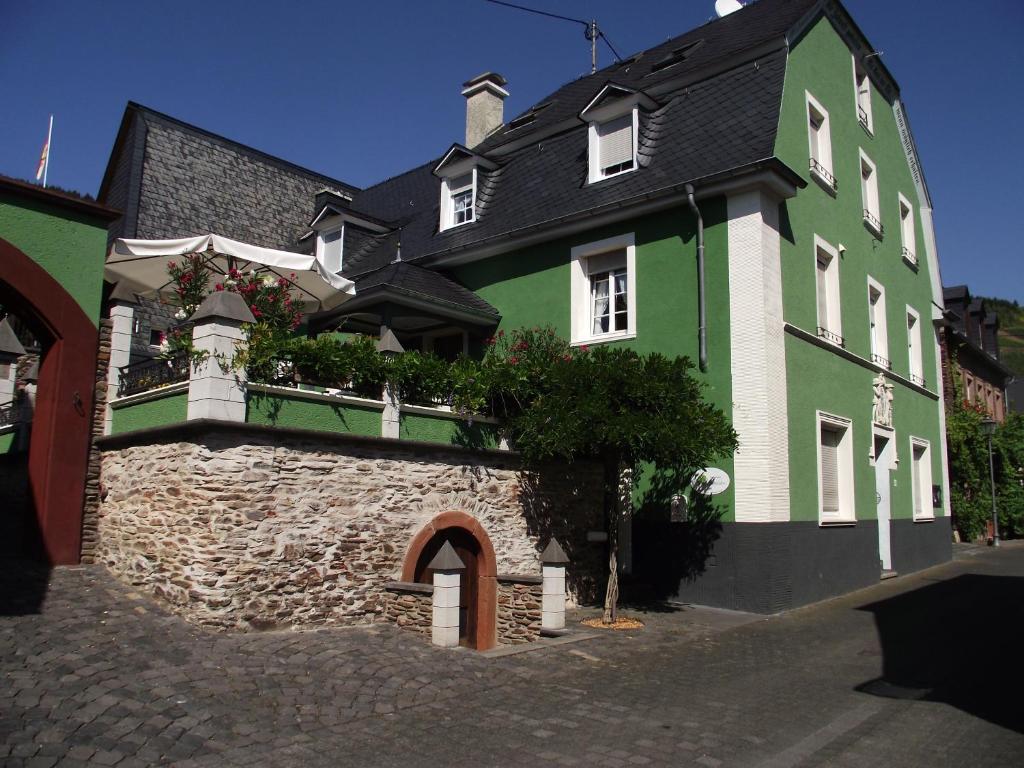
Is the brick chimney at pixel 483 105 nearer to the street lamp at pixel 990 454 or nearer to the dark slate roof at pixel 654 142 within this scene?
the dark slate roof at pixel 654 142

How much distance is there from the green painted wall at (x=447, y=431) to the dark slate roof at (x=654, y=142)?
4.91m

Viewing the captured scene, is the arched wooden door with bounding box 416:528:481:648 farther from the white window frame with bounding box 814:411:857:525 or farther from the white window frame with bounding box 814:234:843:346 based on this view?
the white window frame with bounding box 814:234:843:346

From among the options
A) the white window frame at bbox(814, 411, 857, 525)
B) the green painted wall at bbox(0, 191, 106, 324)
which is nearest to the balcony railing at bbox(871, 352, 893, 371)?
the white window frame at bbox(814, 411, 857, 525)

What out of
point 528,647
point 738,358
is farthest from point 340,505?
point 738,358

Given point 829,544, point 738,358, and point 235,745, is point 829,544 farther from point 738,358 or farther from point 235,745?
point 235,745

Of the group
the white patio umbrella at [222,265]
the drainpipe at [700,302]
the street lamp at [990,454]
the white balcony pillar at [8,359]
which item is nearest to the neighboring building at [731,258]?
the drainpipe at [700,302]

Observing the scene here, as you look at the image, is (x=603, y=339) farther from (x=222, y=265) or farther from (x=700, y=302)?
(x=222, y=265)

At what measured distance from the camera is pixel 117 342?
35.8ft

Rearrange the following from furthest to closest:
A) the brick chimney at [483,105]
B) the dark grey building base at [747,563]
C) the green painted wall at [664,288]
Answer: the brick chimney at [483,105] → the green painted wall at [664,288] → the dark grey building base at [747,563]

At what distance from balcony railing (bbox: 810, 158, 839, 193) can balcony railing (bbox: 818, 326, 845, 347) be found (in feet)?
9.26

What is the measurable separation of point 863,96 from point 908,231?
4.22 m

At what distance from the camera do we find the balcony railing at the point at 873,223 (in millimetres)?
17453

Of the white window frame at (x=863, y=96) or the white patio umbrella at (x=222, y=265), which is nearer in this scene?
the white patio umbrella at (x=222, y=265)

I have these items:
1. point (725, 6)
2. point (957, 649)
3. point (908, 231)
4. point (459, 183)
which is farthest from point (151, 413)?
point (908, 231)
